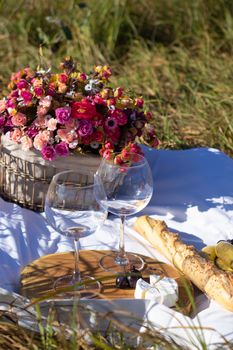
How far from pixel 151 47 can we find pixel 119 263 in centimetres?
392

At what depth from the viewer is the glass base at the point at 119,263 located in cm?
255

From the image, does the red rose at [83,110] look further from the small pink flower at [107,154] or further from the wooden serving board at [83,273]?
the wooden serving board at [83,273]

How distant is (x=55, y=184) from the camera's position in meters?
2.26

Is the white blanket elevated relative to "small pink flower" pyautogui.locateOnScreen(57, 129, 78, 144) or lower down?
lower down

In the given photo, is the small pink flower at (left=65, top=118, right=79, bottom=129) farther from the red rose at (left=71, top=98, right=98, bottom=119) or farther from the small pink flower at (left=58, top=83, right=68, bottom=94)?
the small pink flower at (left=58, top=83, right=68, bottom=94)

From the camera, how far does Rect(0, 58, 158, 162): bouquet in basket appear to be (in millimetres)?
2986

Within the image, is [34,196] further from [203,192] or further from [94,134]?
[203,192]

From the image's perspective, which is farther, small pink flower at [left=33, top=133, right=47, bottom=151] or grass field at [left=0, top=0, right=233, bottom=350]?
grass field at [left=0, top=0, right=233, bottom=350]

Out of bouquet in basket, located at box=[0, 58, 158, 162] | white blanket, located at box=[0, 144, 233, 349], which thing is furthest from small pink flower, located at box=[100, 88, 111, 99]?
white blanket, located at box=[0, 144, 233, 349]

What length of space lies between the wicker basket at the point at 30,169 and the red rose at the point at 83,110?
17 centimetres

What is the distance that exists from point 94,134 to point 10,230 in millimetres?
530

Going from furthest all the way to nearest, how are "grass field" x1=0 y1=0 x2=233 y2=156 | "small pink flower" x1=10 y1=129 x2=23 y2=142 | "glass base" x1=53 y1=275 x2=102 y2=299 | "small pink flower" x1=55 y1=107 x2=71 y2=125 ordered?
"grass field" x1=0 y1=0 x2=233 y2=156, "small pink flower" x1=10 y1=129 x2=23 y2=142, "small pink flower" x1=55 y1=107 x2=71 y2=125, "glass base" x1=53 y1=275 x2=102 y2=299

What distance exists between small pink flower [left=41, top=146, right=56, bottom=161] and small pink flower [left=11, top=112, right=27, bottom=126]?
5.9 inches

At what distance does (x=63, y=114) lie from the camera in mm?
2947
